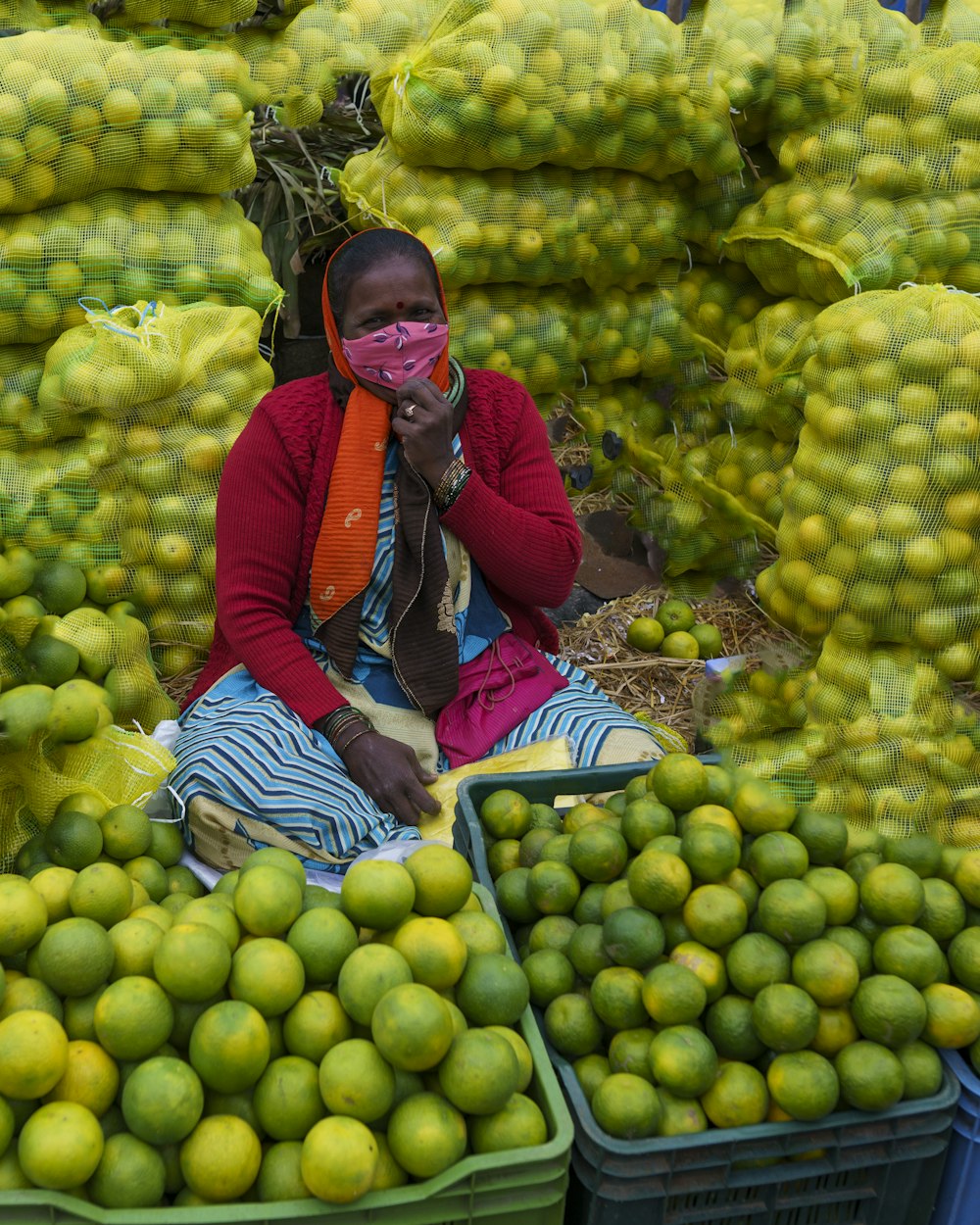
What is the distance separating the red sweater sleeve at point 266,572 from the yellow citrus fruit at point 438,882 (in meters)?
0.93

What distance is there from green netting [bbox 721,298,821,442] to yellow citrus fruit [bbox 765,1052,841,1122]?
2.64 m

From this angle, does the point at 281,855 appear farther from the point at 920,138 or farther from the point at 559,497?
the point at 920,138

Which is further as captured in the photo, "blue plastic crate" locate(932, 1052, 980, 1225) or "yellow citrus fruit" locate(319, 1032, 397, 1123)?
"blue plastic crate" locate(932, 1052, 980, 1225)

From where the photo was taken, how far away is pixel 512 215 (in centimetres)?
381

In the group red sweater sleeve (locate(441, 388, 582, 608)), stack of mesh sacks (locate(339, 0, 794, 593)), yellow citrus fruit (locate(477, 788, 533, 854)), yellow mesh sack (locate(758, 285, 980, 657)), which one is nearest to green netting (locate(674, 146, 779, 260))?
stack of mesh sacks (locate(339, 0, 794, 593))

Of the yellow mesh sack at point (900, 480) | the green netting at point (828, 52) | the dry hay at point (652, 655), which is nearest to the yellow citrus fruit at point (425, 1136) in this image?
the yellow mesh sack at point (900, 480)

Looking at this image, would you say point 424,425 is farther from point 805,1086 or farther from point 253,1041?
point 805,1086

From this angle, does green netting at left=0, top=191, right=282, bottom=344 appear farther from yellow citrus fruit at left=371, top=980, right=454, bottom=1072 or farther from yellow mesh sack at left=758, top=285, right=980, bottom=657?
yellow citrus fruit at left=371, top=980, right=454, bottom=1072

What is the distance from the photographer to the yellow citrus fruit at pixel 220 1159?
4.77ft

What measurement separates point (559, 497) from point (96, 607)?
1.38 metres

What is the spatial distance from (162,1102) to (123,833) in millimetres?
754

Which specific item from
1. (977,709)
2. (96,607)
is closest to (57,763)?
(96,607)

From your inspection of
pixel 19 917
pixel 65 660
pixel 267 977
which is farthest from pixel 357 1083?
pixel 65 660

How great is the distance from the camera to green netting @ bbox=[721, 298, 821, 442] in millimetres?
3914
